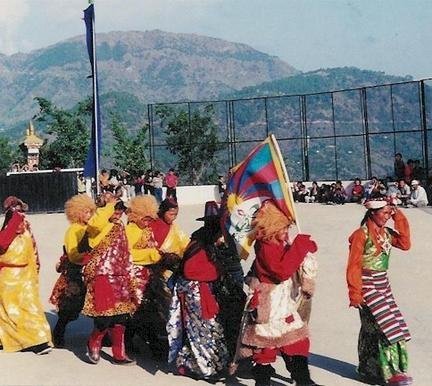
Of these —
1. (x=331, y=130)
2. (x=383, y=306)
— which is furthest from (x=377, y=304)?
(x=331, y=130)

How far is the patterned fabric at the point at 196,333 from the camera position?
21.6 feet

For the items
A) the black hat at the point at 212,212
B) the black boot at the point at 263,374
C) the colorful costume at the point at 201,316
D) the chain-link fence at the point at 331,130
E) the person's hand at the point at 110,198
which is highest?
the chain-link fence at the point at 331,130

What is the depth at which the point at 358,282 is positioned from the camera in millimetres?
6219

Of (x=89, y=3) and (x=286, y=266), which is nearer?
(x=286, y=266)

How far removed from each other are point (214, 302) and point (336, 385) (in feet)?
3.66

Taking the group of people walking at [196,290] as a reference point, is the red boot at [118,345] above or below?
below

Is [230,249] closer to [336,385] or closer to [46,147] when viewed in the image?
[336,385]

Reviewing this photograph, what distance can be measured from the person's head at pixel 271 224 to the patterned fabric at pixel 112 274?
166cm

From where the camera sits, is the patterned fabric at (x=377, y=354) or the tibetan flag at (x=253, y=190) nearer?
the tibetan flag at (x=253, y=190)

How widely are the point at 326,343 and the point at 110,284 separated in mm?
2171

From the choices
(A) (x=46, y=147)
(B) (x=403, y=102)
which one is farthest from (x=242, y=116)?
(A) (x=46, y=147)

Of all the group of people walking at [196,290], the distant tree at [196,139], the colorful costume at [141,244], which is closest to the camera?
the group of people walking at [196,290]

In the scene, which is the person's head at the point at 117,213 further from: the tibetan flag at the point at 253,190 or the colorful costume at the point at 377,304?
the colorful costume at the point at 377,304

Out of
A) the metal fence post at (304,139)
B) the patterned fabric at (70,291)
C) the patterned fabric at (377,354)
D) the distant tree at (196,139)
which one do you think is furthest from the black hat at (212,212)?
the distant tree at (196,139)
